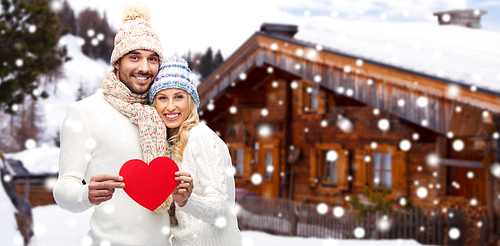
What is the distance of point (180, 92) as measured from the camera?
2.43m

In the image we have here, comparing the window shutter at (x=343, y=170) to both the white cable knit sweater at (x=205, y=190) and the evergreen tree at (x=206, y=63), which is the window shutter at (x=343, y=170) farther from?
the evergreen tree at (x=206, y=63)

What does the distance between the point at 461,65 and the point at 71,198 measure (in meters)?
7.57

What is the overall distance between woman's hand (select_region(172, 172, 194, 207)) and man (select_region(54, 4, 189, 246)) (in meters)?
0.34

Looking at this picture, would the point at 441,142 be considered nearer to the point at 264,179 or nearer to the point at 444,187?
the point at 444,187

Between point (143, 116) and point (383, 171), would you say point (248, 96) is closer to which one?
point (383, 171)

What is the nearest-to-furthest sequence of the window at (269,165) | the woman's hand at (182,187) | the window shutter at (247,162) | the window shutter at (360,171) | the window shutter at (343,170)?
the woman's hand at (182,187)
the window shutter at (360,171)
the window shutter at (343,170)
the window at (269,165)
the window shutter at (247,162)

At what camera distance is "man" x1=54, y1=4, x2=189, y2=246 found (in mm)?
2225

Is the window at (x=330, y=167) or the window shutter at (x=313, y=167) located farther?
the window shutter at (x=313, y=167)

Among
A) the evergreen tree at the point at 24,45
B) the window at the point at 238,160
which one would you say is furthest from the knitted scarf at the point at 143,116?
the evergreen tree at the point at 24,45

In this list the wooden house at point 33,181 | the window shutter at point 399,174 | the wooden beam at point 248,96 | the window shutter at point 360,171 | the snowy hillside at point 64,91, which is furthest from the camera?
the snowy hillside at point 64,91

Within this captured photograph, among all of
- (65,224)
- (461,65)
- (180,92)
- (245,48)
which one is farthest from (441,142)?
(65,224)

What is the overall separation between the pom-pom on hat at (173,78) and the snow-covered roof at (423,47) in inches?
211

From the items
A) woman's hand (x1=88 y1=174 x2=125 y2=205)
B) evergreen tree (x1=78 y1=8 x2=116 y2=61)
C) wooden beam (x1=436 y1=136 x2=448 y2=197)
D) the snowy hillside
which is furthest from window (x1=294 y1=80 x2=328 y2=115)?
the snowy hillside

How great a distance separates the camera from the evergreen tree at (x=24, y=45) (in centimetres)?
1435
